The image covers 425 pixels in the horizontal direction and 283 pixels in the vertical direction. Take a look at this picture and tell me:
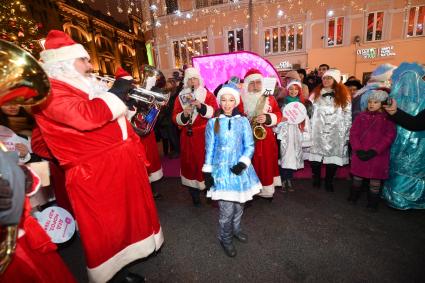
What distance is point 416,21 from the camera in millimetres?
13320

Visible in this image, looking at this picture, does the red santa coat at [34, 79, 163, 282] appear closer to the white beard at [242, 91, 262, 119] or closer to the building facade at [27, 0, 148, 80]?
the white beard at [242, 91, 262, 119]

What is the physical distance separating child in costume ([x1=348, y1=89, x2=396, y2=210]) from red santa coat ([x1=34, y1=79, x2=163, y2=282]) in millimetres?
3189

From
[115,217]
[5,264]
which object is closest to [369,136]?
[115,217]

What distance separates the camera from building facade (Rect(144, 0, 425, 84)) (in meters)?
13.5

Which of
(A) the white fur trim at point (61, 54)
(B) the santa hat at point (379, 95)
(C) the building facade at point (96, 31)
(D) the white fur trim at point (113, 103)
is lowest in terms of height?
(B) the santa hat at point (379, 95)

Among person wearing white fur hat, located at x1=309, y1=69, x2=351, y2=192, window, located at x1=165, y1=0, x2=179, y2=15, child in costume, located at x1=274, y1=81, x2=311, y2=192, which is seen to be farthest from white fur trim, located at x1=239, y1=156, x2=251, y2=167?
window, located at x1=165, y1=0, x2=179, y2=15

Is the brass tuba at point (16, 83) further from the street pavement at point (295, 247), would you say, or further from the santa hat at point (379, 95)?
the santa hat at point (379, 95)

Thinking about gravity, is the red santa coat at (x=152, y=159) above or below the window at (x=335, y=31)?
below

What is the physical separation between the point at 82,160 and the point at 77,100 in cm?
52

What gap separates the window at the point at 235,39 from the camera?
15.9 m

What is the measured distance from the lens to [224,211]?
2.86 m

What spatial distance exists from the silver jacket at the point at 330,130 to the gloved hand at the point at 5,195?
4320 mm

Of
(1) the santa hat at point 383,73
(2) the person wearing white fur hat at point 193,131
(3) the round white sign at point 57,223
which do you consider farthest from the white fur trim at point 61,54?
(1) the santa hat at point 383,73

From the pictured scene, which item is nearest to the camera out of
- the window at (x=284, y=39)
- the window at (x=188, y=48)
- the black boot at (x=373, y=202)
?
the black boot at (x=373, y=202)
